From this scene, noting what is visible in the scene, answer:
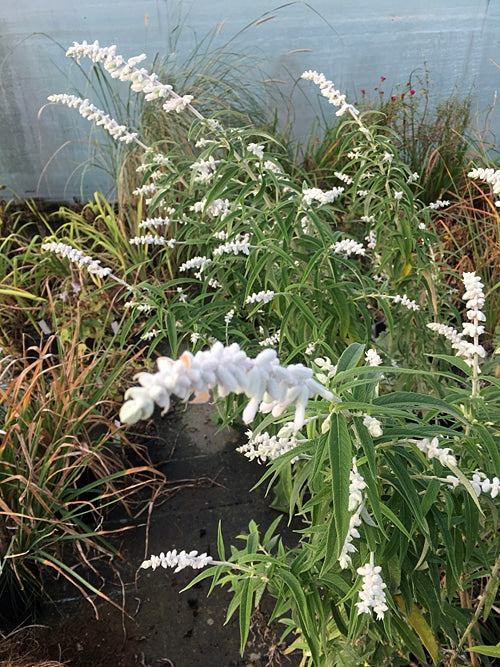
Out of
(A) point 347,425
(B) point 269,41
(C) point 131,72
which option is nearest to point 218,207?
(C) point 131,72

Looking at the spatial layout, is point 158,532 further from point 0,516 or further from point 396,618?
point 396,618

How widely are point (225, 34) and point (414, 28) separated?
127 centimetres

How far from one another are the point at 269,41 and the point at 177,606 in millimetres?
3486

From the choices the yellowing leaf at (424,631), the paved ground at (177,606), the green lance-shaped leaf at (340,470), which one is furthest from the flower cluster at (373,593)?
the paved ground at (177,606)

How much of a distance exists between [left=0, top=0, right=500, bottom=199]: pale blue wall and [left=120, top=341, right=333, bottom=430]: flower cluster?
3447mm

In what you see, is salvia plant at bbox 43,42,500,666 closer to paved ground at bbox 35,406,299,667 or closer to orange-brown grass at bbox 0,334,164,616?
paved ground at bbox 35,406,299,667

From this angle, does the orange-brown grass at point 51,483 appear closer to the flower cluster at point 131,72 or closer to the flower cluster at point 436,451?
the flower cluster at point 131,72

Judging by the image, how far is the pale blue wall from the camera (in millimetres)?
3678

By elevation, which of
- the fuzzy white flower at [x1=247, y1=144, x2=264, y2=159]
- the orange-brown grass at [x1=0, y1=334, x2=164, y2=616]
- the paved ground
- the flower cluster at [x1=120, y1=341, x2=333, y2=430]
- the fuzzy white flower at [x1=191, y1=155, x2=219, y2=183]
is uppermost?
the flower cluster at [x1=120, y1=341, x2=333, y2=430]

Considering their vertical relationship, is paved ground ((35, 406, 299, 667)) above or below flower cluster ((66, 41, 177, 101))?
below

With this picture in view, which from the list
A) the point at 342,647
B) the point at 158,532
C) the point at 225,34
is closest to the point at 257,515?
the point at 158,532

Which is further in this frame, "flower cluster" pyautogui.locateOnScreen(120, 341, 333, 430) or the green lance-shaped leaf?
the green lance-shaped leaf

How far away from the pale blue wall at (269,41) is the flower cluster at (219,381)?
345cm

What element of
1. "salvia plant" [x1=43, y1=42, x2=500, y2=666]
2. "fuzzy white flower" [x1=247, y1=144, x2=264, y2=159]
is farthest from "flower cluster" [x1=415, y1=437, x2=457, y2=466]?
"fuzzy white flower" [x1=247, y1=144, x2=264, y2=159]
